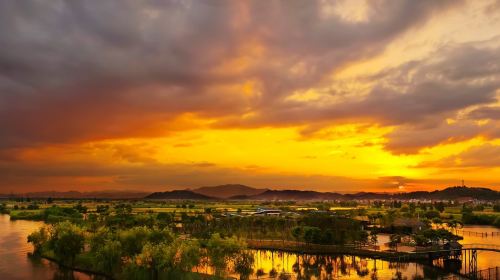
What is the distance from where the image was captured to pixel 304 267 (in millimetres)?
73250

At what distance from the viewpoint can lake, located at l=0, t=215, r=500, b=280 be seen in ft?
218

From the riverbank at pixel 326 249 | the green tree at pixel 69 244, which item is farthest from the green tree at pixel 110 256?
the riverbank at pixel 326 249

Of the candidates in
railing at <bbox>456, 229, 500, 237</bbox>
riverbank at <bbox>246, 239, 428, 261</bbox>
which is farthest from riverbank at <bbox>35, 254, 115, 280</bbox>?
railing at <bbox>456, 229, 500, 237</bbox>

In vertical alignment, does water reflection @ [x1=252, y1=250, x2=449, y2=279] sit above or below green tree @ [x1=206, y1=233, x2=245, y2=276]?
below

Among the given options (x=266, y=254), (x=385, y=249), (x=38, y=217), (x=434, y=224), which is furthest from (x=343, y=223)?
(x=38, y=217)

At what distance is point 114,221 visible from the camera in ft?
376

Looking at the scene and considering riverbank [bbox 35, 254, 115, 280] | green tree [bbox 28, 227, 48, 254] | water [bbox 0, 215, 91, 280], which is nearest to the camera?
riverbank [bbox 35, 254, 115, 280]

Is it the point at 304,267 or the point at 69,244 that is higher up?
the point at 69,244

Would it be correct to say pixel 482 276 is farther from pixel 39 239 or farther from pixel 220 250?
pixel 39 239

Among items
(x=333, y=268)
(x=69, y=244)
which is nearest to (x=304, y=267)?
(x=333, y=268)

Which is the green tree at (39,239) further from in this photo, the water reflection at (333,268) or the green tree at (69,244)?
the water reflection at (333,268)

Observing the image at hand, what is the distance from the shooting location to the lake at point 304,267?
6656 cm

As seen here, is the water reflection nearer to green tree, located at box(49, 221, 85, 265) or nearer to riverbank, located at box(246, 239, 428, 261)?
riverbank, located at box(246, 239, 428, 261)

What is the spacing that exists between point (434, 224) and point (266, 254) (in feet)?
245
